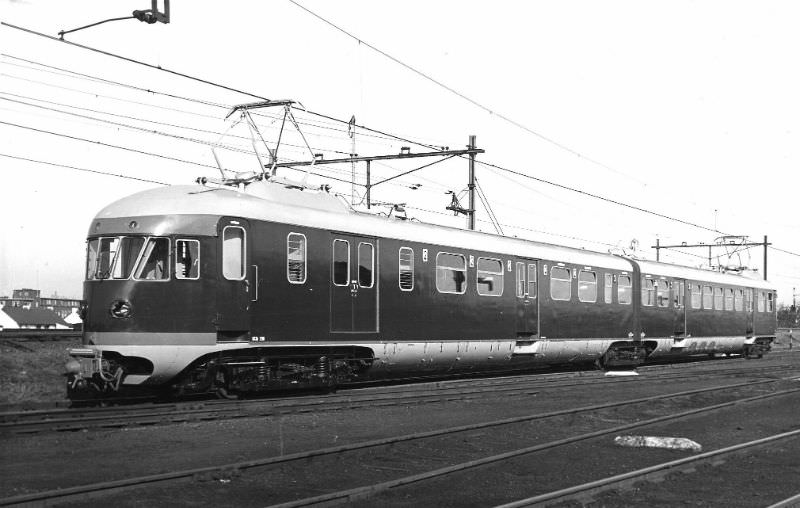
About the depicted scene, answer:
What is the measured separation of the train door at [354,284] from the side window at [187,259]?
9.46ft

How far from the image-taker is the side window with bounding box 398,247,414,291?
17.5 m

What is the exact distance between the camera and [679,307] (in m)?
29.3

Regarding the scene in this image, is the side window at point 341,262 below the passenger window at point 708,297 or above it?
above

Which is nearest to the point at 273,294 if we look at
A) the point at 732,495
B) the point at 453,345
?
the point at 453,345

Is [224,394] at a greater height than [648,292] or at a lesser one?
lesser

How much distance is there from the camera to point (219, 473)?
8172mm

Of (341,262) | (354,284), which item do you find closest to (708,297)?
(354,284)

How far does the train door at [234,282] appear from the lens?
13.8 meters

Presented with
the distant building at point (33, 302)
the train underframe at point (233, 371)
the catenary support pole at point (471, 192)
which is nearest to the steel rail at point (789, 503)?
the train underframe at point (233, 371)

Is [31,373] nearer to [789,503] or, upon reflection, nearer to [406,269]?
[406,269]

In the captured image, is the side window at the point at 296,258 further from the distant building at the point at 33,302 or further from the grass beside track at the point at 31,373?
the distant building at the point at 33,302

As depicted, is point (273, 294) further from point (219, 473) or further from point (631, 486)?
point (631, 486)

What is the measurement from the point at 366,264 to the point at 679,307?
16.4 metres

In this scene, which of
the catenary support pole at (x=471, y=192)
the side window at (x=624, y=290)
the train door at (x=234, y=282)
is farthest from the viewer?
the catenary support pole at (x=471, y=192)
